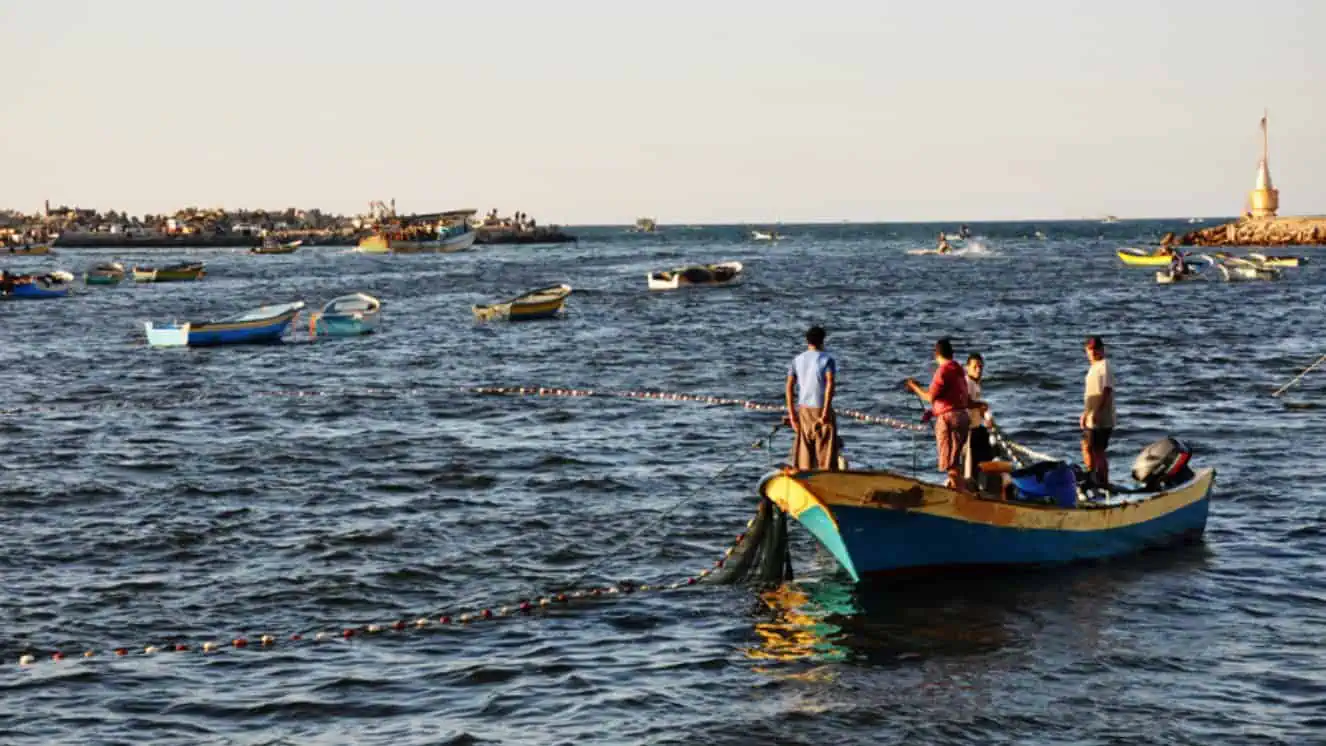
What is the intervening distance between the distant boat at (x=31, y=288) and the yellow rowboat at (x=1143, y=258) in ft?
219

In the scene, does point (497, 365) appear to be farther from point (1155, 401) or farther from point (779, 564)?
point (779, 564)

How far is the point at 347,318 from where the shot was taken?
5875cm

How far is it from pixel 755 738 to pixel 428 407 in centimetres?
2342

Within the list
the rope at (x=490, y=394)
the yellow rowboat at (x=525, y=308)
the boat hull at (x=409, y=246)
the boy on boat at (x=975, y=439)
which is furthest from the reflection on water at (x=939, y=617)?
the boat hull at (x=409, y=246)

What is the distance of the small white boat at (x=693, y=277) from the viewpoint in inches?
3516

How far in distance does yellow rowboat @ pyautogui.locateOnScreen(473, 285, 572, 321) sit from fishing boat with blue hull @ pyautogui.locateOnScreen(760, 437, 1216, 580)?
46.7m

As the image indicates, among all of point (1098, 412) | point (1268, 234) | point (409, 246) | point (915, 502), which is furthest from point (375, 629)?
point (409, 246)

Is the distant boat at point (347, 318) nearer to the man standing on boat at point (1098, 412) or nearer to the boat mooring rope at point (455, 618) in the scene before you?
the boat mooring rope at point (455, 618)

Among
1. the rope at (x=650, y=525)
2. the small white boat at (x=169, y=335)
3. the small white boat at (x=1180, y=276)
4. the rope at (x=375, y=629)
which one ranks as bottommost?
the rope at (x=375, y=629)

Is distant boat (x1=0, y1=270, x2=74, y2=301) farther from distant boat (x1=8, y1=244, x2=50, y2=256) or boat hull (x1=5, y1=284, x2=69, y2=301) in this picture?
distant boat (x1=8, y1=244, x2=50, y2=256)

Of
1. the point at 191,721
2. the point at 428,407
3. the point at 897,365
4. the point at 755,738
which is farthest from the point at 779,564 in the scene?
the point at 897,365

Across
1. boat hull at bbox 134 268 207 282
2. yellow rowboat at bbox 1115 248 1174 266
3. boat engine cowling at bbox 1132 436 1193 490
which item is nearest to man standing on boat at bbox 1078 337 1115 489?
boat engine cowling at bbox 1132 436 1193 490

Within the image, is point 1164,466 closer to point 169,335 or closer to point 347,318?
point 169,335

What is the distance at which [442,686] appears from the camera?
15.5m
